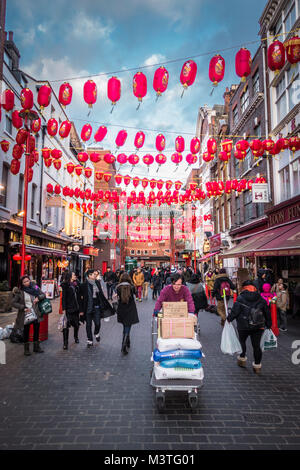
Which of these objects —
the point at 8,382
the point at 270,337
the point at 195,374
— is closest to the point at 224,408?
the point at 195,374

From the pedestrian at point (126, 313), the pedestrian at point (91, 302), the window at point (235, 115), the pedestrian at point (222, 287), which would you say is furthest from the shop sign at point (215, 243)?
the pedestrian at point (126, 313)

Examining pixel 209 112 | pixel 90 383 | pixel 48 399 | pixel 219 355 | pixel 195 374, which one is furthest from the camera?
pixel 209 112

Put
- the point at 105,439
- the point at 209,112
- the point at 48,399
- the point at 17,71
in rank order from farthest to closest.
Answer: the point at 209,112, the point at 17,71, the point at 48,399, the point at 105,439

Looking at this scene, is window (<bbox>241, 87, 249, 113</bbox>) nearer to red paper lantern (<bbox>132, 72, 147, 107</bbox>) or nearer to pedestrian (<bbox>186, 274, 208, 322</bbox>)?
red paper lantern (<bbox>132, 72, 147, 107</bbox>)

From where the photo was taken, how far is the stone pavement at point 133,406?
343 cm

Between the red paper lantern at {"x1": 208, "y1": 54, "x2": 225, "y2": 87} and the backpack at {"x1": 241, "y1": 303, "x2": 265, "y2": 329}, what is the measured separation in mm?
5693

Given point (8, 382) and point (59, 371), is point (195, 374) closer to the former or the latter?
point (59, 371)

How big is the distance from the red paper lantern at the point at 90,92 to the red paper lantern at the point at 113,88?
1.65 ft

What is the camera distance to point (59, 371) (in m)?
5.83

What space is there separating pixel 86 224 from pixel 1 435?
3315cm

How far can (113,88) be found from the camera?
26.2 ft

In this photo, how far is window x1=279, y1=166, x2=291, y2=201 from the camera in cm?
1473

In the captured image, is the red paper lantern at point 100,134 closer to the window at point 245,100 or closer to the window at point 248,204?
the window at point 248,204

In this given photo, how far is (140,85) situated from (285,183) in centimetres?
1024
